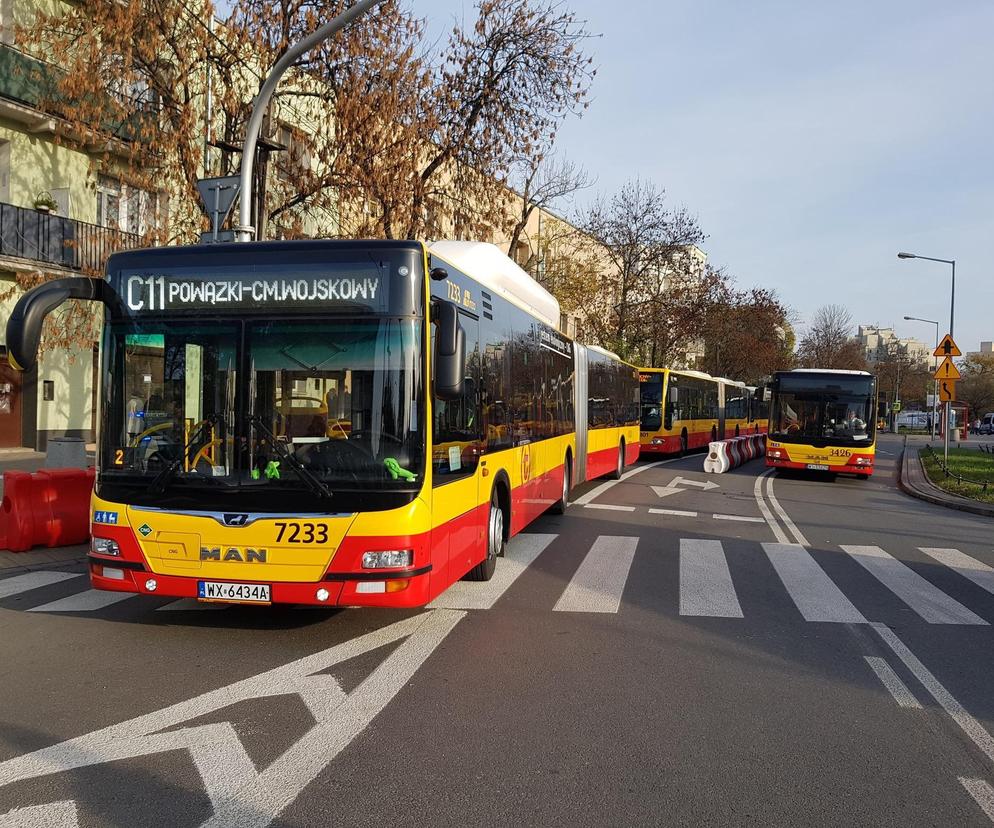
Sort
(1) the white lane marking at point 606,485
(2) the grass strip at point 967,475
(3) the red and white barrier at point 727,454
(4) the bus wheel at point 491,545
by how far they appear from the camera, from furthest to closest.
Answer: (3) the red and white barrier at point 727,454
(2) the grass strip at point 967,475
(1) the white lane marking at point 606,485
(4) the bus wheel at point 491,545

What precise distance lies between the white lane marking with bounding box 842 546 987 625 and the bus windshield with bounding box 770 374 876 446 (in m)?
11.3

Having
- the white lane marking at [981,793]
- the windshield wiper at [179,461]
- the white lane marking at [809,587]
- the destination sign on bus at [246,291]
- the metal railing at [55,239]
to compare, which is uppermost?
the metal railing at [55,239]

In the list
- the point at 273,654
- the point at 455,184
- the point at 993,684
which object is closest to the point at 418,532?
the point at 273,654

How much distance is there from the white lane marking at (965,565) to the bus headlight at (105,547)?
7.75 metres

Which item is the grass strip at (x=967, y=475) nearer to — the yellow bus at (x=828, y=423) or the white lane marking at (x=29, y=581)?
the yellow bus at (x=828, y=423)

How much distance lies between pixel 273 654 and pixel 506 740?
2155 mm

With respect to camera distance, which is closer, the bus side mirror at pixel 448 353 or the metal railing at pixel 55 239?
the bus side mirror at pixel 448 353

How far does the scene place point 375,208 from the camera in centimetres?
1850

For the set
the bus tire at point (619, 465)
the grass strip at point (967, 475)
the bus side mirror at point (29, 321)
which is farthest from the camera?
the bus tire at point (619, 465)

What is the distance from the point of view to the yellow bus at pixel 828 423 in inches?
861

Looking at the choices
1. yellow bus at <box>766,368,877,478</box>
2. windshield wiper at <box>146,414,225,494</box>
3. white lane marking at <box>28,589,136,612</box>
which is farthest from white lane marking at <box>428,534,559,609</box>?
yellow bus at <box>766,368,877,478</box>

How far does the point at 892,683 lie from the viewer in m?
5.52

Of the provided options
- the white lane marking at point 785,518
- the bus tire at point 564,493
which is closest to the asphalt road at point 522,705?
the white lane marking at point 785,518

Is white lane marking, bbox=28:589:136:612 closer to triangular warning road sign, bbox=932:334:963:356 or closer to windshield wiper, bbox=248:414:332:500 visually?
windshield wiper, bbox=248:414:332:500
